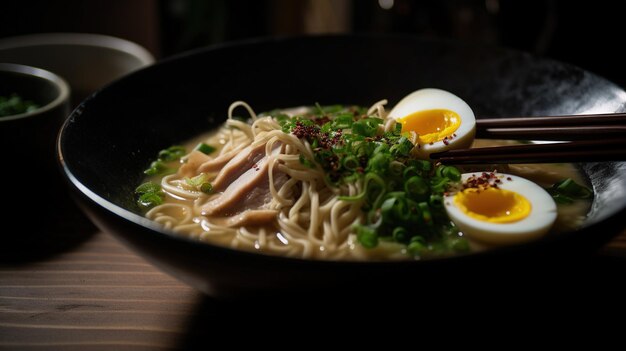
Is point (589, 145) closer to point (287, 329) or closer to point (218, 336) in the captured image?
point (287, 329)

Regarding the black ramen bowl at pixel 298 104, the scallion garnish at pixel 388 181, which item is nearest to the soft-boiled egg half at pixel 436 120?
the scallion garnish at pixel 388 181

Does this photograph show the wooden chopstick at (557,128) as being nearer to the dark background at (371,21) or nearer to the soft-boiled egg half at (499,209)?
the soft-boiled egg half at (499,209)

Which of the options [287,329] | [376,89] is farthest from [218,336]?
[376,89]

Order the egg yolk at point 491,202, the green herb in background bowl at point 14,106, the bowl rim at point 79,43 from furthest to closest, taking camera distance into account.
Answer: the bowl rim at point 79,43
the green herb in background bowl at point 14,106
the egg yolk at point 491,202

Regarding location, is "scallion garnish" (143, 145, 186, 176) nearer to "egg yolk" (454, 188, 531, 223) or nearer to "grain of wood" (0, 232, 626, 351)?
"grain of wood" (0, 232, 626, 351)

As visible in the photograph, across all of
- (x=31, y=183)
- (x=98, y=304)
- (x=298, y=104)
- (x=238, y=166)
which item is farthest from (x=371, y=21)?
(x=98, y=304)

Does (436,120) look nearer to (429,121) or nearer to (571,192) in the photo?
(429,121)
